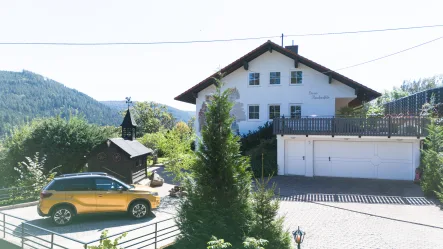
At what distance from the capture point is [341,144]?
18.8 m

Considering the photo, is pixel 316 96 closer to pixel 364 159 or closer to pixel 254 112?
pixel 254 112

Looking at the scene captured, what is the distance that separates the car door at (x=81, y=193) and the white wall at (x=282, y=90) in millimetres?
14267

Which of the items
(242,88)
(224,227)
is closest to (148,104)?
(242,88)

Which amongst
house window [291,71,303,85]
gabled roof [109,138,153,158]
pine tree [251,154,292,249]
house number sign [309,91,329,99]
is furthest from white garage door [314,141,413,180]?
pine tree [251,154,292,249]

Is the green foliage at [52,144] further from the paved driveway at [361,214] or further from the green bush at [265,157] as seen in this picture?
the paved driveway at [361,214]

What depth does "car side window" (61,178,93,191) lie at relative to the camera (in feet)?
34.3

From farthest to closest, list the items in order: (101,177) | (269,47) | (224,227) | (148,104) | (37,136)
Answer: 1. (148,104)
2. (269,47)
3. (37,136)
4. (101,177)
5. (224,227)

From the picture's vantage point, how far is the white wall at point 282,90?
21.9 metres

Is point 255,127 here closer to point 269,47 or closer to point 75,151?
point 269,47

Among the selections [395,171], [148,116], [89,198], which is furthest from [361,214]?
[148,116]

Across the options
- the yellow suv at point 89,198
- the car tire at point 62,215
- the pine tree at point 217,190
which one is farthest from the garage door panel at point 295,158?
the car tire at point 62,215

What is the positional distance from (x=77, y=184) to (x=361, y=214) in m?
10.7

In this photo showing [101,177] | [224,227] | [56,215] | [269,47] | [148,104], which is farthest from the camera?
[148,104]

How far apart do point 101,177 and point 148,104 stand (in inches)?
2125
